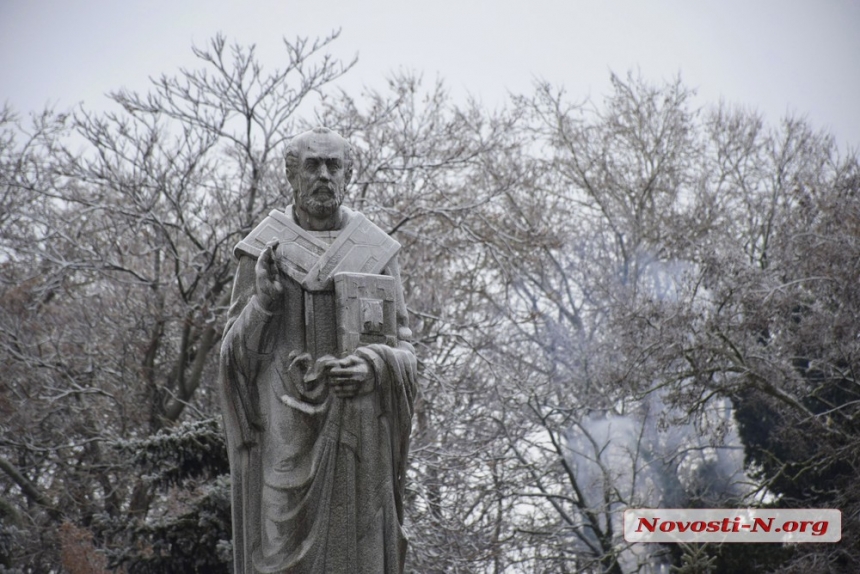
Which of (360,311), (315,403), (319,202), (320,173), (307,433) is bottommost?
(307,433)

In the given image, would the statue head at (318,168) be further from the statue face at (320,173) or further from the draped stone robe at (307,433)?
the draped stone robe at (307,433)

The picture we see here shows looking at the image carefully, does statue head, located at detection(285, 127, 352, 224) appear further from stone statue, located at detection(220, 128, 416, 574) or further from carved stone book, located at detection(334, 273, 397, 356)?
carved stone book, located at detection(334, 273, 397, 356)

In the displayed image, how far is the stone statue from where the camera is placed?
19.1 ft

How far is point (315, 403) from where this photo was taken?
5.90 m

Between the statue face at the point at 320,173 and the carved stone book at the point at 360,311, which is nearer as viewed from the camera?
the carved stone book at the point at 360,311

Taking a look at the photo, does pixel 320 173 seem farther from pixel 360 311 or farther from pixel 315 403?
pixel 315 403

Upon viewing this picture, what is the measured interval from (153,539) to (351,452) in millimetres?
7050

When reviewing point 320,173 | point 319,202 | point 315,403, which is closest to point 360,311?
point 315,403

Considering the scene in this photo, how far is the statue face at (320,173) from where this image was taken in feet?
19.9

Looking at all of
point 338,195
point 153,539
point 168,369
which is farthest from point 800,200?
point 338,195

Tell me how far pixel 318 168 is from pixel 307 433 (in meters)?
1.34

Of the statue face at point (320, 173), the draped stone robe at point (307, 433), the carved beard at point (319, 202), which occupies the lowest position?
the draped stone robe at point (307, 433)

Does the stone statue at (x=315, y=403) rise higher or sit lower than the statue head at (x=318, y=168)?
lower

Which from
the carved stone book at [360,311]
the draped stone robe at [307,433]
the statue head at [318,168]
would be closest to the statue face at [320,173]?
the statue head at [318,168]
